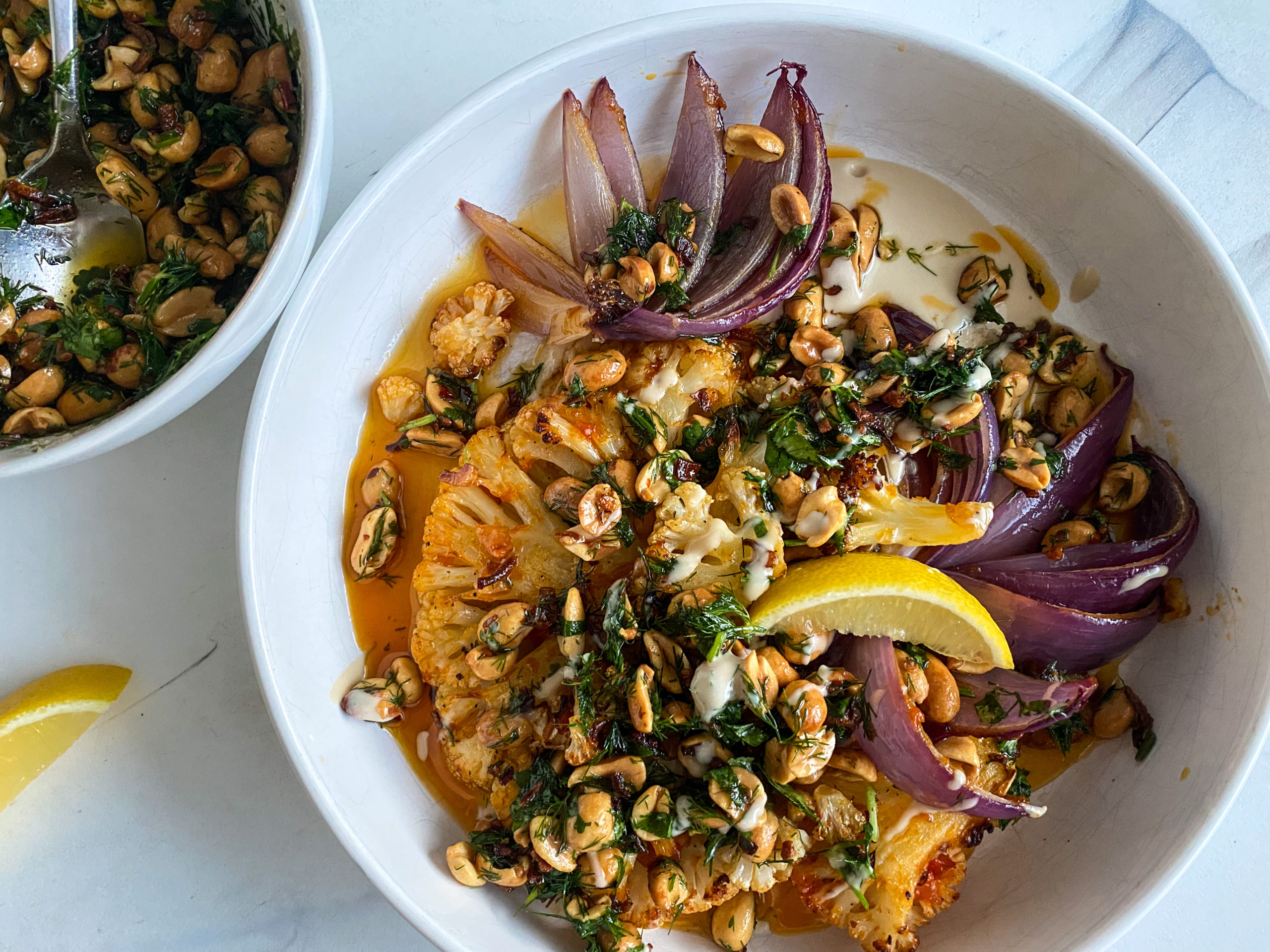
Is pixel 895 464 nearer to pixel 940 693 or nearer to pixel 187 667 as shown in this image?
pixel 940 693

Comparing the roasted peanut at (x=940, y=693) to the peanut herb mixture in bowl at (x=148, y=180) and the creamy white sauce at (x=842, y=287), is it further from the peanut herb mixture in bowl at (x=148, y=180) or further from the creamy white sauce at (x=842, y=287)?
the peanut herb mixture in bowl at (x=148, y=180)

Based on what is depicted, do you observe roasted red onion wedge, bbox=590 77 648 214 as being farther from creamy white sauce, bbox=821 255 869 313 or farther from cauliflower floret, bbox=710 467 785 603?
cauliflower floret, bbox=710 467 785 603

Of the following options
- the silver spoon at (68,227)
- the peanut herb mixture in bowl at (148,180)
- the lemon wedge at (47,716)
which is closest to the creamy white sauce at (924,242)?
the peanut herb mixture in bowl at (148,180)

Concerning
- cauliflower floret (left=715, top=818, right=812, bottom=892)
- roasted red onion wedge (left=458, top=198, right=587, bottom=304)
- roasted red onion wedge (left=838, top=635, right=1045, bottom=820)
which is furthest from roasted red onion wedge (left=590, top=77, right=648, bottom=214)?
cauliflower floret (left=715, top=818, right=812, bottom=892)

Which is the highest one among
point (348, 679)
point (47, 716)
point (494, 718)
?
point (494, 718)

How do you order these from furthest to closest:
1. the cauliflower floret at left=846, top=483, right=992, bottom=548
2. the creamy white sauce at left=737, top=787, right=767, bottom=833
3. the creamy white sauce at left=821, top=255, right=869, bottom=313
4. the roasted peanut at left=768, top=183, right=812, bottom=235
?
the creamy white sauce at left=821, top=255, right=869, bottom=313 → the roasted peanut at left=768, top=183, right=812, bottom=235 → the cauliflower floret at left=846, top=483, right=992, bottom=548 → the creamy white sauce at left=737, top=787, right=767, bottom=833

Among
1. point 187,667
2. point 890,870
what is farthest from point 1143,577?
point 187,667
